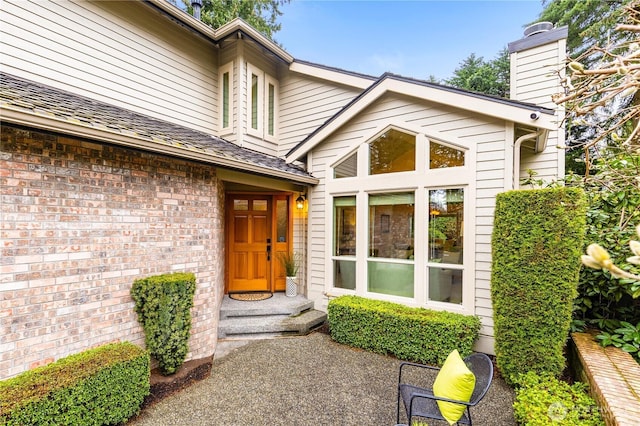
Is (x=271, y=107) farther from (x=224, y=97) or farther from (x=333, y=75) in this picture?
(x=333, y=75)

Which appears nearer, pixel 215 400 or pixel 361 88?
pixel 215 400

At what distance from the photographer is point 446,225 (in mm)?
4770

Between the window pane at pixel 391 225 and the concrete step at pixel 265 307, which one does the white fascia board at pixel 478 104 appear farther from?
the concrete step at pixel 265 307

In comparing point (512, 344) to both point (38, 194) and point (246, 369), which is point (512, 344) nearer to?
point (246, 369)

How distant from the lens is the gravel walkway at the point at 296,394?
9.89 feet

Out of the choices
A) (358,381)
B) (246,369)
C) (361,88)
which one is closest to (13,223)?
(246,369)

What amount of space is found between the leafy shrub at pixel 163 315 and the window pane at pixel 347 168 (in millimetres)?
3508

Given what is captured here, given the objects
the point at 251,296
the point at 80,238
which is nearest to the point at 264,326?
the point at 251,296

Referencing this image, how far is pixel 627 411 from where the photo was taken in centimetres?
220

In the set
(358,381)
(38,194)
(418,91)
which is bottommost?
(358,381)

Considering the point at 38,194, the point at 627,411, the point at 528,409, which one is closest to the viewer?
the point at 627,411

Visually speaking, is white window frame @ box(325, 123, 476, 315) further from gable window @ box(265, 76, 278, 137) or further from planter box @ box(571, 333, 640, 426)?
gable window @ box(265, 76, 278, 137)

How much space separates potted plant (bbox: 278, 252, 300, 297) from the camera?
21.3ft

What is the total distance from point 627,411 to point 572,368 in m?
1.88
